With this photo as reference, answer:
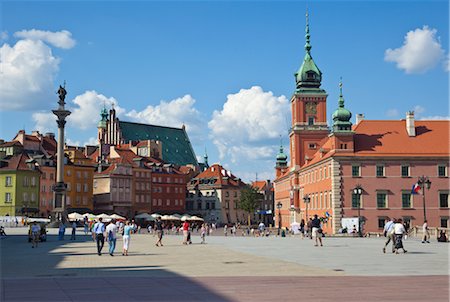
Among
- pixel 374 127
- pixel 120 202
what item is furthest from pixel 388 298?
pixel 120 202

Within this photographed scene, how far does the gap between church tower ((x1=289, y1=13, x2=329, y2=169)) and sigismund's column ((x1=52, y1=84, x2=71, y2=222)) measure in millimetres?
41248

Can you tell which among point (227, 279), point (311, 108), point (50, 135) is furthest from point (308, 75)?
point (227, 279)

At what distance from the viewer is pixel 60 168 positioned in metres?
70.3

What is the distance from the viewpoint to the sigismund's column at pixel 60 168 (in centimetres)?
6875

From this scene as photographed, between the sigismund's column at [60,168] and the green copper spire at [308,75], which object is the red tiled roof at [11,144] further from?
the green copper spire at [308,75]

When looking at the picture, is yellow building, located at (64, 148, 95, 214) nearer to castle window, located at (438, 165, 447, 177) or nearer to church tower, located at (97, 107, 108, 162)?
church tower, located at (97, 107, 108, 162)

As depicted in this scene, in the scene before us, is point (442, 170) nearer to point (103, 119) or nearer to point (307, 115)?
point (307, 115)

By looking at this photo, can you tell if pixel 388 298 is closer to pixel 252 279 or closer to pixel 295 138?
pixel 252 279

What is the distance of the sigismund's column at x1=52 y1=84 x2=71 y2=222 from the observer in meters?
68.8

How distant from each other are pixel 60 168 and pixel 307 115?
150 feet

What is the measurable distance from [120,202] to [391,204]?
60224mm

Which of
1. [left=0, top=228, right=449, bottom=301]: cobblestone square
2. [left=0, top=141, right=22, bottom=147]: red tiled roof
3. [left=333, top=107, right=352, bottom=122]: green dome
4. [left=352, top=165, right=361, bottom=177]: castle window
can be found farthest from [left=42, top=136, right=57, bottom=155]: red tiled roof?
[left=0, top=228, right=449, bottom=301]: cobblestone square

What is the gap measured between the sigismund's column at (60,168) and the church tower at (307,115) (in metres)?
41.2

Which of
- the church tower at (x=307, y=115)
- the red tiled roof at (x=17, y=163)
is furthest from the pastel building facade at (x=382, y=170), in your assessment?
the red tiled roof at (x=17, y=163)
